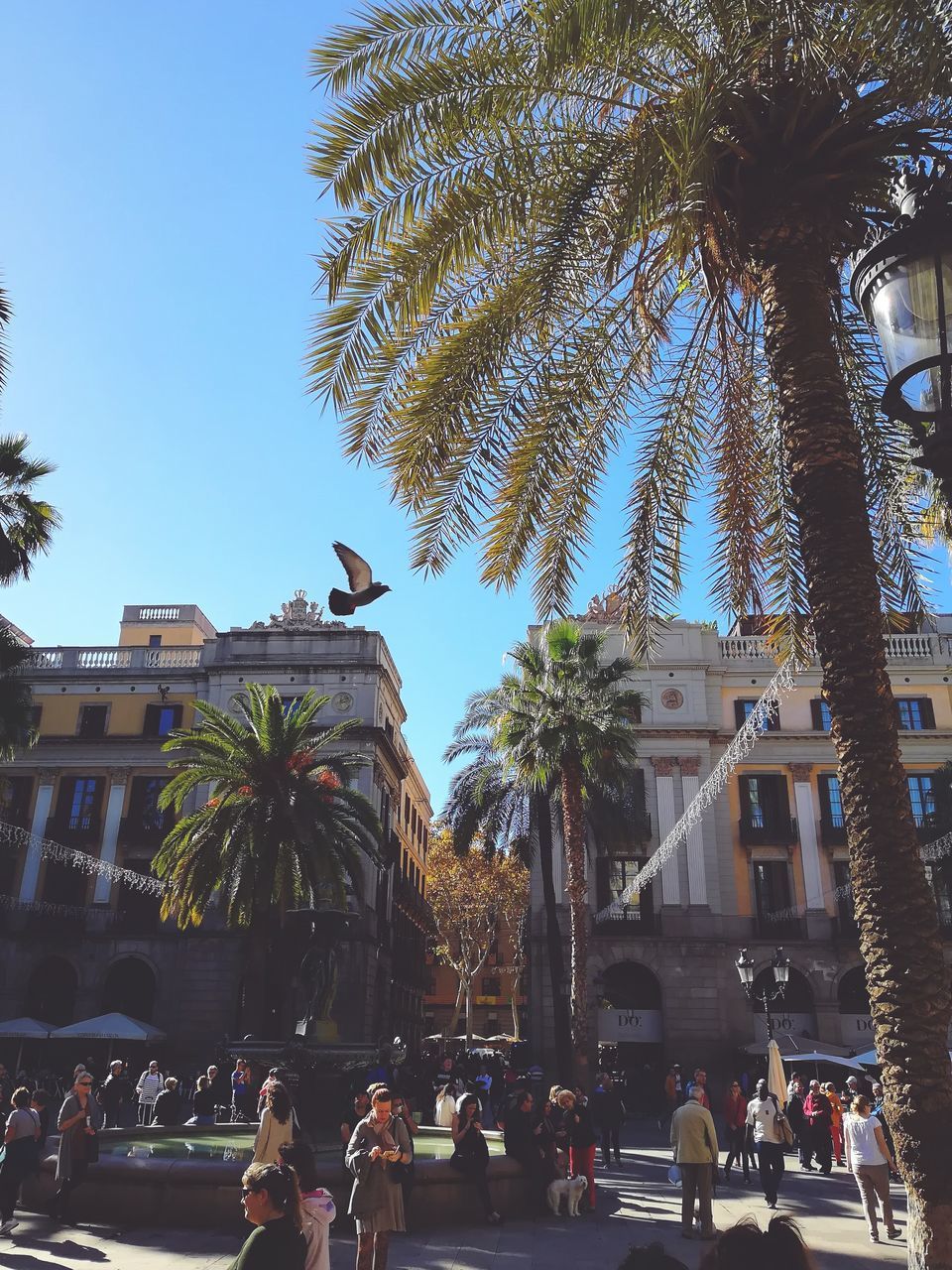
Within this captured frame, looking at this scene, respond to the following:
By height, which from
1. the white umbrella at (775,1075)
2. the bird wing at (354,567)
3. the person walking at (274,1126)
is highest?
the bird wing at (354,567)

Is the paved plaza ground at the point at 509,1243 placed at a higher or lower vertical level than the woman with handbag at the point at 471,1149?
lower

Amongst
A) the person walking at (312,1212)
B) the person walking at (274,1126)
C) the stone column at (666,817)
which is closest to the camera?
the person walking at (312,1212)

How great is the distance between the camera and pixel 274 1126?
9164mm

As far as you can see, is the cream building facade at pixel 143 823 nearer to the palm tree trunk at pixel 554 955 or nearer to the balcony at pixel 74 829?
the balcony at pixel 74 829

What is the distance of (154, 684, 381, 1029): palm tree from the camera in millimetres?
24578

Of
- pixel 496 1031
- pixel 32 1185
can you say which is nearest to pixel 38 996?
pixel 32 1185

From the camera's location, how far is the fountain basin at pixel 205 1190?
1055 centimetres

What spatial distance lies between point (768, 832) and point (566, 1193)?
25792mm

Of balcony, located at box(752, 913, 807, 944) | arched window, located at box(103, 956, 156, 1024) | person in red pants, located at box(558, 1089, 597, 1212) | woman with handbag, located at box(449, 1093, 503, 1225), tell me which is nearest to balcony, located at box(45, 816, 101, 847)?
arched window, located at box(103, 956, 156, 1024)

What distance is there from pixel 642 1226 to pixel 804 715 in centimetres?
2846

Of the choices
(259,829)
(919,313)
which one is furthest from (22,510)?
(919,313)

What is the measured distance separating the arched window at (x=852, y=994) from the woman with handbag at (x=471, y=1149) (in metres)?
26.6

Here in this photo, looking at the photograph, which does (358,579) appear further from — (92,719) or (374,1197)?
(92,719)

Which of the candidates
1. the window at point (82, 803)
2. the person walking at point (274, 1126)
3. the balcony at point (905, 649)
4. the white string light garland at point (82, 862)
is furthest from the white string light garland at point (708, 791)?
the window at point (82, 803)
